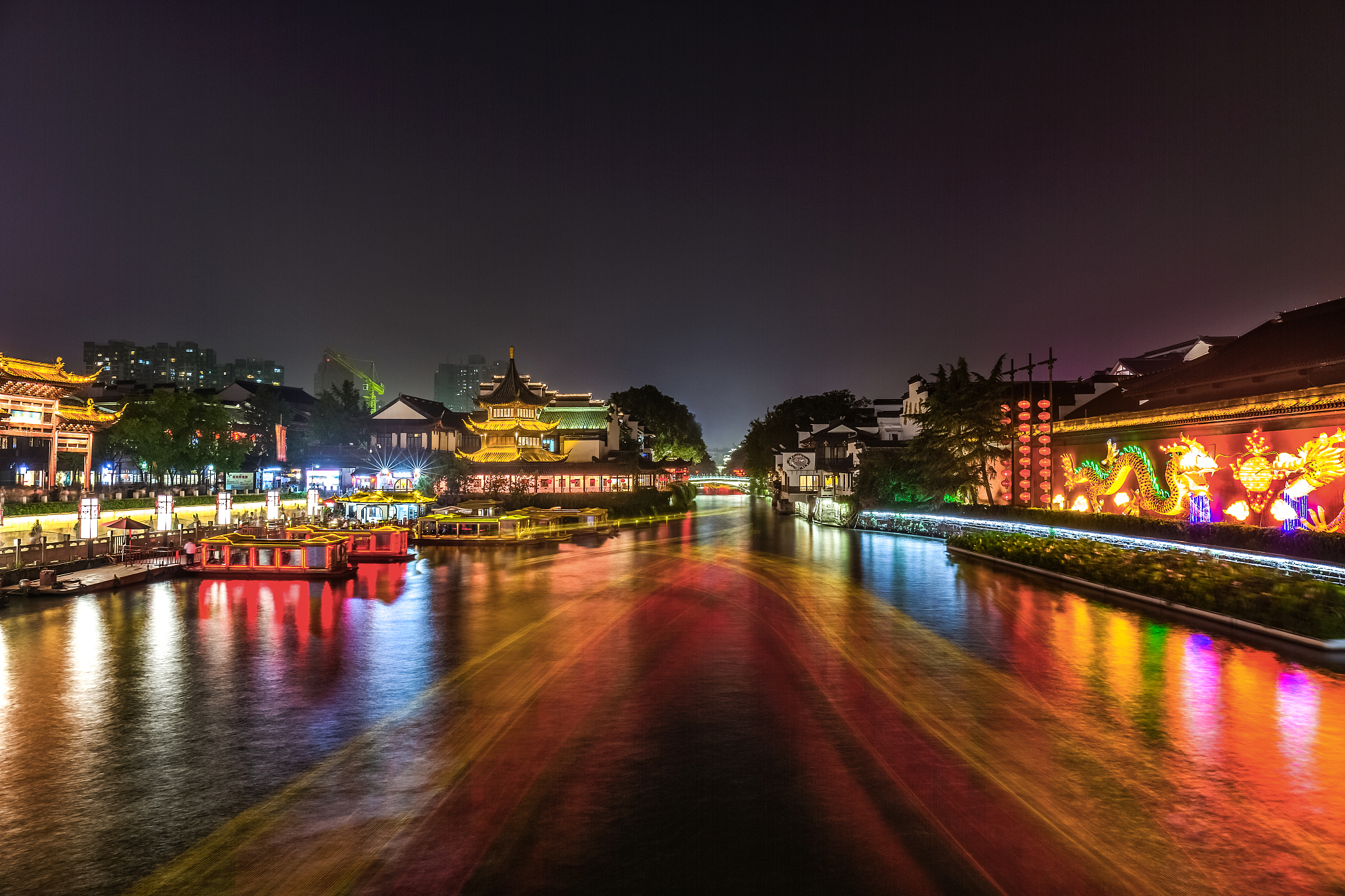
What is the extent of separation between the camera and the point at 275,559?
75.6 feet

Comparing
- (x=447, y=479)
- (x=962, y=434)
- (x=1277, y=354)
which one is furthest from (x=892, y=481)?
(x=447, y=479)

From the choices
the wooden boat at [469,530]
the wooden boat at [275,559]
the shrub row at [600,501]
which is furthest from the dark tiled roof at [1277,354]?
the shrub row at [600,501]

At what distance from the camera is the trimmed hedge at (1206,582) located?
13047 mm

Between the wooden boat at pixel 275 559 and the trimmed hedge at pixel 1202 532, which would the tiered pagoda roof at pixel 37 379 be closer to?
the wooden boat at pixel 275 559

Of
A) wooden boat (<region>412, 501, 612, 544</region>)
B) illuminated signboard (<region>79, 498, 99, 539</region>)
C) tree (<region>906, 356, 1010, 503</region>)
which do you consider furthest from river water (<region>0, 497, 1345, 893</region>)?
tree (<region>906, 356, 1010, 503</region>)

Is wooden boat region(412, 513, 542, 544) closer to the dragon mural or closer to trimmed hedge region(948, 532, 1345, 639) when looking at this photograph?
trimmed hedge region(948, 532, 1345, 639)

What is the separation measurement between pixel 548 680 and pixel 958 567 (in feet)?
59.1

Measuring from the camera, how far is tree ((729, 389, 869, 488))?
311 feet

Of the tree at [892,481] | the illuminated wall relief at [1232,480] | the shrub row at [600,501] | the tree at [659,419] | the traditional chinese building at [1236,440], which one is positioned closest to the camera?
the illuminated wall relief at [1232,480]

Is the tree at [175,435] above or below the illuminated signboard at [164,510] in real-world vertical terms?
above

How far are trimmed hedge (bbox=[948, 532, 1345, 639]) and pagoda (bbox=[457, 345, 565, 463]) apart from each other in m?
36.6

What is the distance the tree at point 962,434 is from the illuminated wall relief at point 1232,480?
22.7 feet

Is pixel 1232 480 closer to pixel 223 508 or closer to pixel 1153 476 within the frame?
pixel 1153 476

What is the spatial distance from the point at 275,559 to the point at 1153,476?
1238 inches
